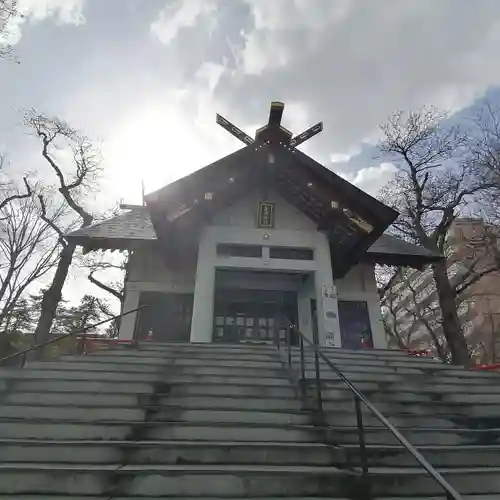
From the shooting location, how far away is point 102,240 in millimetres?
10695

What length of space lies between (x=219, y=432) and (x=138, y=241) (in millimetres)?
7929

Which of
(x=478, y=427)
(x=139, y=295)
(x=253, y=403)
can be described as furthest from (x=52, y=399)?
(x=139, y=295)

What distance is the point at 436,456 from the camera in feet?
11.7

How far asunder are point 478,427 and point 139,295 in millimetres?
8841

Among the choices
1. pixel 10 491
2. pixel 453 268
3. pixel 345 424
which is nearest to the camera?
pixel 10 491

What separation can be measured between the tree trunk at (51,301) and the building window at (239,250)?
18.2 feet

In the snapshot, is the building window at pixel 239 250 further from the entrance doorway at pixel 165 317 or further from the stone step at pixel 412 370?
the stone step at pixel 412 370

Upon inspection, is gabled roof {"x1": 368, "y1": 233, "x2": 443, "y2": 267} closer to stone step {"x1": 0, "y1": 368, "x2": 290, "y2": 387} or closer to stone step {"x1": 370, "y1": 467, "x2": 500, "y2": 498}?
stone step {"x1": 0, "y1": 368, "x2": 290, "y2": 387}

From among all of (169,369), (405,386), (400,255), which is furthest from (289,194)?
(169,369)

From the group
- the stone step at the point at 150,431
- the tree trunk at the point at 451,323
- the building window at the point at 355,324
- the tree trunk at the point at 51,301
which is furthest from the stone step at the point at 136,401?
the tree trunk at the point at 451,323

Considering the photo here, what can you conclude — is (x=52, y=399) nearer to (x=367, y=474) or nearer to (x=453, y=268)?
(x=367, y=474)

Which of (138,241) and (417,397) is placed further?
(138,241)

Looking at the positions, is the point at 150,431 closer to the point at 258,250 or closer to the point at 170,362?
the point at 170,362

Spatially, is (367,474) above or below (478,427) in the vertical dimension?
below
